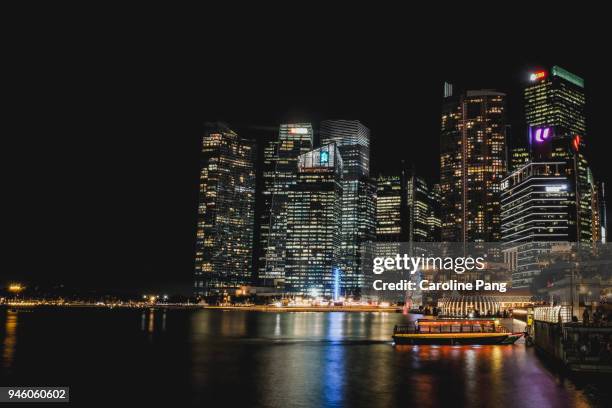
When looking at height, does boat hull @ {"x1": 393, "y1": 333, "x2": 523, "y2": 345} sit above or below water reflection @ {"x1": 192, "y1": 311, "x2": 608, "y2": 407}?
above

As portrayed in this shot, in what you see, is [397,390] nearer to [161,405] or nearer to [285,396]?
[285,396]

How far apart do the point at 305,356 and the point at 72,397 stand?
25613 mm

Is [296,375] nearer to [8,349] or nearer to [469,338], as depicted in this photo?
[469,338]

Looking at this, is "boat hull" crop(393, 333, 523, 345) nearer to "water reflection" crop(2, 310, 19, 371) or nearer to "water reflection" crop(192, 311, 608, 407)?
"water reflection" crop(192, 311, 608, 407)

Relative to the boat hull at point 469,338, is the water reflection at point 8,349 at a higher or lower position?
lower

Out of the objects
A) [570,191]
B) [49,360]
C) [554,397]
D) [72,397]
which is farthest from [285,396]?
[570,191]

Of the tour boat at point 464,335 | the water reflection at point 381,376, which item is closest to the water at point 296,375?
the water reflection at point 381,376

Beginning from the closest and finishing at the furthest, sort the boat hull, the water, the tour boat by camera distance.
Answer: the water, the boat hull, the tour boat

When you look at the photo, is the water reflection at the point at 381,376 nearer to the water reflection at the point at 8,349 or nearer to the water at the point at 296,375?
the water at the point at 296,375

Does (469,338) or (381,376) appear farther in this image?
(469,338)

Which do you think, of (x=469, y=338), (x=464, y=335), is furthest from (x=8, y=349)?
(x=469, y=338)

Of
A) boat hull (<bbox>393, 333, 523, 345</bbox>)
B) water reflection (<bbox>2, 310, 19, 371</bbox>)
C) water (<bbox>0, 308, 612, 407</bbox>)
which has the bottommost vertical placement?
water reflection (<bbox>2, 310, 19, 371</bbox>)

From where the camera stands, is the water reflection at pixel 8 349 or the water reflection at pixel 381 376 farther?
the water reflection at pixel 8 349

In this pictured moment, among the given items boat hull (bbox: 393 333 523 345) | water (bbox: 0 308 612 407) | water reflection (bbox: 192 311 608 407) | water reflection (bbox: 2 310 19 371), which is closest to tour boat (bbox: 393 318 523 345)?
boat hull (bbox: 393 333 523 345)
